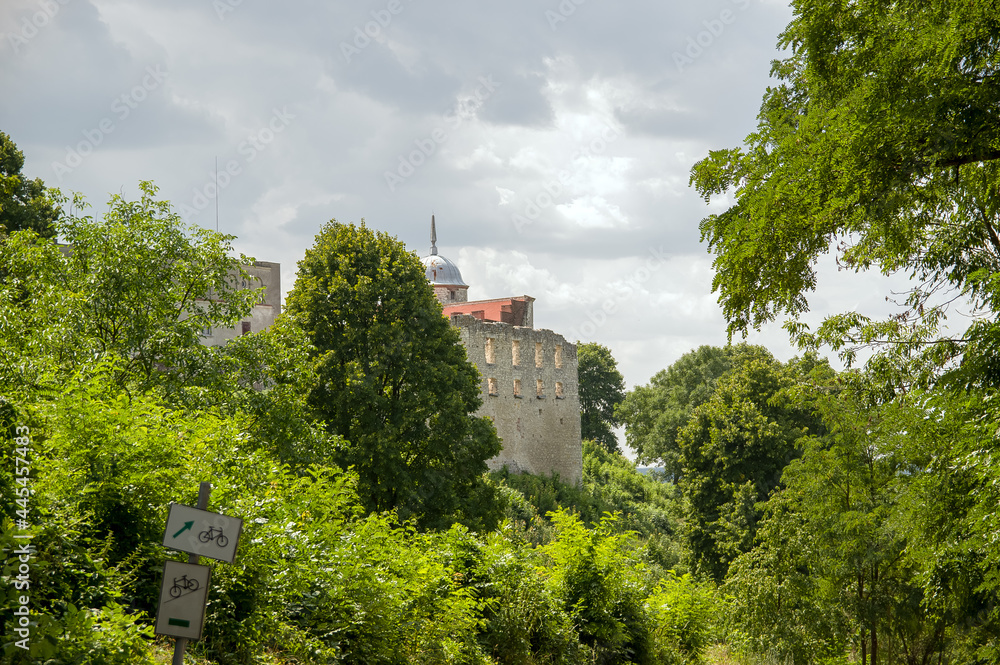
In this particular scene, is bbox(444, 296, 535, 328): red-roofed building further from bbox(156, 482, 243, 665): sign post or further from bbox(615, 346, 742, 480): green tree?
bbox(156, 482, 243, 665): sign post

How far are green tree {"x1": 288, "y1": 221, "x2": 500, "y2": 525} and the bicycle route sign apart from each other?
1402 cm

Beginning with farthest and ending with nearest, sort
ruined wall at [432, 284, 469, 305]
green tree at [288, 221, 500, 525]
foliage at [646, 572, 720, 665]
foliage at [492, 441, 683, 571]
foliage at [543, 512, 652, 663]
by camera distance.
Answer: ruined wall at [432, 284, 469, 305] → foliage at [492, 441, 683, 571] → green tree at [288, 221, 500, 525] → foliage at [646, 572, 720, 665] → foliage at [543, 512, 652, 663]

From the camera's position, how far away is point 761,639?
56.4 ft

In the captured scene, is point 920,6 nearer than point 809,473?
Yes

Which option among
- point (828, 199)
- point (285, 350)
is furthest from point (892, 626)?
point (285, 350)

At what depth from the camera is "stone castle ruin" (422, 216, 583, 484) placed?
4459cm

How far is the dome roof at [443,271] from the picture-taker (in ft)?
263

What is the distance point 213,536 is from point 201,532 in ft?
0.25

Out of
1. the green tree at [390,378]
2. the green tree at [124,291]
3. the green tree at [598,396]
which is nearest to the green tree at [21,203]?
the green tree at [390,378]

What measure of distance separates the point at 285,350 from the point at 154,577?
1002 cm

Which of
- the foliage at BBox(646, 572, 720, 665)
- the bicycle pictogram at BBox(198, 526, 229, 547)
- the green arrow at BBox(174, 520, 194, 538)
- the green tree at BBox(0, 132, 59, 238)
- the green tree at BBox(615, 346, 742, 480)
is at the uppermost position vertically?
the green tree at BBox(0, 132, 59, 238)

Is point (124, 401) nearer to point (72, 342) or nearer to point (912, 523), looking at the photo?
point (72, 342)

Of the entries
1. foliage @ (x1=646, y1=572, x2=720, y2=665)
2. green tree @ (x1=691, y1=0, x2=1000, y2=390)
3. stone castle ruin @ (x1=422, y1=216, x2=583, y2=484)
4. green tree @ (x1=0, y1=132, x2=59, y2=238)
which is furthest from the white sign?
stone castle ruin @ (x1=422, y1=216, x2=583, y2=484)

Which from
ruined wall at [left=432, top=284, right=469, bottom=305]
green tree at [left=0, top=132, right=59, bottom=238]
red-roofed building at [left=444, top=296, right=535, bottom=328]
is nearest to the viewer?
green tree at [left=0, top=132, right=59, bottom=238]
